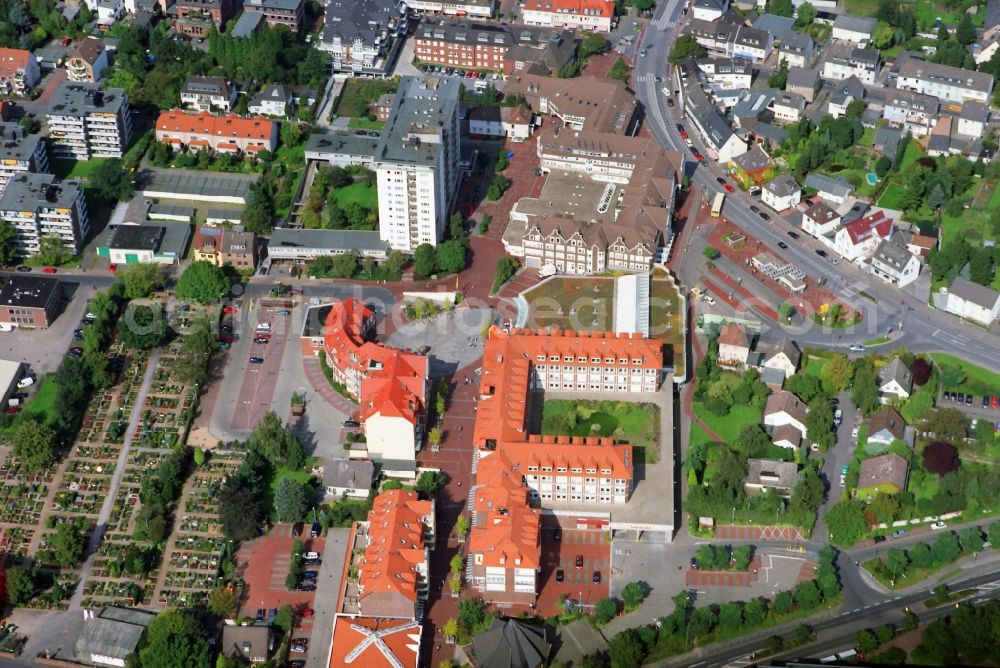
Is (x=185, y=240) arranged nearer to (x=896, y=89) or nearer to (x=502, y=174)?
(x=502, y=174)

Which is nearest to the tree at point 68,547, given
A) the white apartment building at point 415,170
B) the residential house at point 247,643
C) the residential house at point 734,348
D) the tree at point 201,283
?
the residential house at point 247,643

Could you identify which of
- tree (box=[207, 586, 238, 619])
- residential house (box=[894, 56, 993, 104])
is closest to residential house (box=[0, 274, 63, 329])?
tree (box=[207, 586, 238, 619])

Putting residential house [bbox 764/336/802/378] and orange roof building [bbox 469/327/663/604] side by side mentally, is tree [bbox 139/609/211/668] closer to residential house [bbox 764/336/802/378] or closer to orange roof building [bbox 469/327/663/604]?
orange roof building [bbox 469/327/663/604]

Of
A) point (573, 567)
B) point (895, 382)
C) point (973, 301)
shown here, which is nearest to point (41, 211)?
point (573, 567)

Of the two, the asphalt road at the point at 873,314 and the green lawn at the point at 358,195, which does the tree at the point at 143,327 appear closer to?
the green lawn at the point at 358,195

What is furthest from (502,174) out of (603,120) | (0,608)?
(0,608)
